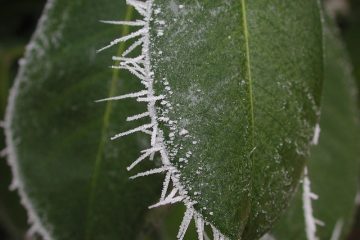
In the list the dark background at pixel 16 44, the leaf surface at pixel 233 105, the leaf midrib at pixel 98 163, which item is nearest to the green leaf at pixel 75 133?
the leaf midrib at pixel 98 163

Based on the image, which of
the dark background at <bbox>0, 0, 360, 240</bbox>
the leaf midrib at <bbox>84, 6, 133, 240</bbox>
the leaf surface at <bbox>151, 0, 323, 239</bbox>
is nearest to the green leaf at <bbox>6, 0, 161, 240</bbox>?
the leaf midrib at <bbox>84, 6, 133, 240</bbox>

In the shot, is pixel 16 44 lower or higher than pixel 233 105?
lower

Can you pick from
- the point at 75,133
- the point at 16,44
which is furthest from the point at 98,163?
the point at 16,44

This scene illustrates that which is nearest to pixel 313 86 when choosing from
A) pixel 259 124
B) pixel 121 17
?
pixel 259 124

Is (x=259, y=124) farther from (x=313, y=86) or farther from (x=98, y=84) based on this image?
(x=98, y=84)

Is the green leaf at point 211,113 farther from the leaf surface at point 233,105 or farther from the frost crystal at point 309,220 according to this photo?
the frost crystal at point 309,220

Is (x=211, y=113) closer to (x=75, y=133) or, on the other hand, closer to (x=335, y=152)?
(x=75, y=133)

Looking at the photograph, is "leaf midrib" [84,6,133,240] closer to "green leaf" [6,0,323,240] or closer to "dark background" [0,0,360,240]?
"green leaf" [6,0,323,240]
